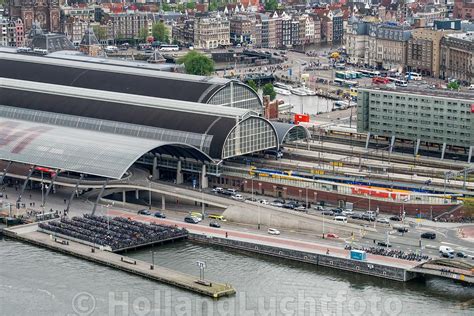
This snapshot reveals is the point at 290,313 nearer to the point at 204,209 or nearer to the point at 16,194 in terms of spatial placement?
the point at 204,209

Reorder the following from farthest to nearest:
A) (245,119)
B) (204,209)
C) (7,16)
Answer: (7,16)
(245,119)
(204,209)

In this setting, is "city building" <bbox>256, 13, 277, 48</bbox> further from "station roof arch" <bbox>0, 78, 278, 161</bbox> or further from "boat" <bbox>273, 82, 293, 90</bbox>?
"station roof arch" <bbox>0, 78, 278, 161</bbox>

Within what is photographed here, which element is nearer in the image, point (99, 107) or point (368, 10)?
point (99, 107)

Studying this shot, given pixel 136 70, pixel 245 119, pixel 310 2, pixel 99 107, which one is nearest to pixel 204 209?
pixel 245 119

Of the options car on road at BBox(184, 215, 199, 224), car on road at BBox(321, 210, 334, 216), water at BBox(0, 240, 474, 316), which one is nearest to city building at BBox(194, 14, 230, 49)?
car on road at BBox(321, 210, 334, 216)

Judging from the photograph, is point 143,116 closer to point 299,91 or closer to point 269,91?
point 269,91

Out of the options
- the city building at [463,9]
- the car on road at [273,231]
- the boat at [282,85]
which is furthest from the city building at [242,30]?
the car on road at [273,231]

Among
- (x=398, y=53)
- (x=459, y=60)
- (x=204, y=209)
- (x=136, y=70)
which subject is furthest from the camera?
(x=398, y=53)
